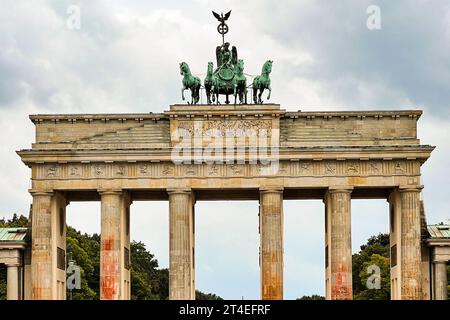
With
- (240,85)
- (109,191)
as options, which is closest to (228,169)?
(240,85)

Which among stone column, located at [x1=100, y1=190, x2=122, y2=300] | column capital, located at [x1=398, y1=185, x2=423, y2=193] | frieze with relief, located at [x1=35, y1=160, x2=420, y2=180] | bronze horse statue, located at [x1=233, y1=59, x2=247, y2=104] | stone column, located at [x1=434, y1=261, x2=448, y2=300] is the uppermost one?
bronze horse statue, located at [x1=233, y1=59, x2=247, y2=104]

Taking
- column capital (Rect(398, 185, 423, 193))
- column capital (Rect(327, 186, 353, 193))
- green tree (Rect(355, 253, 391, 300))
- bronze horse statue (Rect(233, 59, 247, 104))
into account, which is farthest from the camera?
green tree (Rect(355, 253, 391, 300))

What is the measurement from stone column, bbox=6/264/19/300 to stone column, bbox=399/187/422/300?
31194mm

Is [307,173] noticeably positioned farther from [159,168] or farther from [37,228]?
[37,228]

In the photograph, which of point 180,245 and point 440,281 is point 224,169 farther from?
point 440,281

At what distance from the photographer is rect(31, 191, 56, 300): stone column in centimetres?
8994

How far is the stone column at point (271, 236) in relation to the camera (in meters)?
90.3

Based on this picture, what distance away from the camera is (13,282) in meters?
91.7

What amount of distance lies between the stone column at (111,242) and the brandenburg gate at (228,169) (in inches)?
3.2

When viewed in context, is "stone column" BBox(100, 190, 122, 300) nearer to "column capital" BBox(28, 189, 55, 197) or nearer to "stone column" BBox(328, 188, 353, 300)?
"column capital" BBox(28, 189, 55, 197)

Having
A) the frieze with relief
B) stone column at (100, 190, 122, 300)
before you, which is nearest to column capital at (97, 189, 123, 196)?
stone column at (100, 190, 122, 300)
